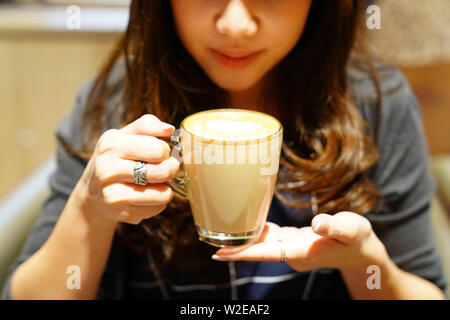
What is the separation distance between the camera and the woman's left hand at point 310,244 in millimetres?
528

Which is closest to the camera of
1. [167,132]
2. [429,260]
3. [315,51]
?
[167,132]

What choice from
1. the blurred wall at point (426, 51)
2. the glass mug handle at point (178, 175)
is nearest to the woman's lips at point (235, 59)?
the glass mug handle at point (178, 175)

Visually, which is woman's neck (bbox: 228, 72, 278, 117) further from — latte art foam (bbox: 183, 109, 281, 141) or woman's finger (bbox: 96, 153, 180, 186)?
woman's finger (bbox: 96, 153, 180, 186)

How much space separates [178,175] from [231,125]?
0.08m

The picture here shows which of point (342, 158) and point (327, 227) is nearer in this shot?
point (327, 227)

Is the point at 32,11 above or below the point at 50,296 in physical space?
above

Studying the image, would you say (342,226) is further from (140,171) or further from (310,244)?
(140,171)

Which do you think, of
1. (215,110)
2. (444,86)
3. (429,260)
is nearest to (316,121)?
(215,110)

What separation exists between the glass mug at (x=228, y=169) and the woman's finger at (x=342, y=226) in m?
0.07

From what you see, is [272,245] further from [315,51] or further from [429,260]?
[429,260]

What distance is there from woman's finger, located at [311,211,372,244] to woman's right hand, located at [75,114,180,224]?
0.16m
